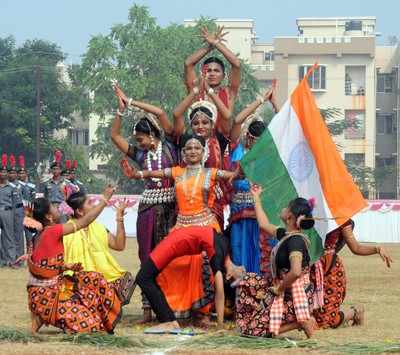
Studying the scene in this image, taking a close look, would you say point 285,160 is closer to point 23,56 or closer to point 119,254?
point 119,254

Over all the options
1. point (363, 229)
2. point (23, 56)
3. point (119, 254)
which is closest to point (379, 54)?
point (23, 56)

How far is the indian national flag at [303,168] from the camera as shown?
11.1 metres

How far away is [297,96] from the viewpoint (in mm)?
11578

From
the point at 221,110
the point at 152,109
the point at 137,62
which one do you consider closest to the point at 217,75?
the point at 221,110

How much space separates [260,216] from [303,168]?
108 centimetres

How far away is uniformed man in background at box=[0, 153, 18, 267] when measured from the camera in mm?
21328

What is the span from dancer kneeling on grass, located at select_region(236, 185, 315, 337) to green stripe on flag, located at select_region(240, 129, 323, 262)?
980 millimetres

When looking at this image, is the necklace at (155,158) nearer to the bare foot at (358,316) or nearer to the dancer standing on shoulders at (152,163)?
the dancer standing on shoulders at (152,163)

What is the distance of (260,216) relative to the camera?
10.5 meters

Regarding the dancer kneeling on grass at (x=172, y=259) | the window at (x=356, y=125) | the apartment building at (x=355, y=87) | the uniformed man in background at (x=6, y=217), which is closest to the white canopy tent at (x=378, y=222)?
the uniformed man in background at (x=6, y=217)

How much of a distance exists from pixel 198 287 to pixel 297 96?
6.32ft

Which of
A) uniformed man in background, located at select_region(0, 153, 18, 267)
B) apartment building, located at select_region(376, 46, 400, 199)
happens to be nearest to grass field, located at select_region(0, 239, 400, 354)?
uniformed man in background, located at select_region(0, 153, 18, 267)

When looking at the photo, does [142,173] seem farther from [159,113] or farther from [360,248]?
[360,248]

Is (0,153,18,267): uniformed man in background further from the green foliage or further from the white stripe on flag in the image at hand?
the green foliage
